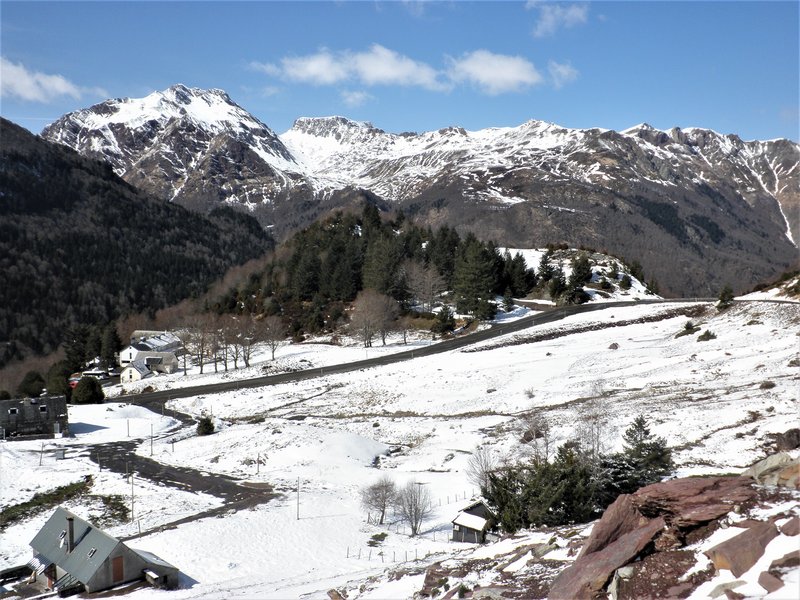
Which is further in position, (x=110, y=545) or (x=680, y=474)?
(x=680, y=474)

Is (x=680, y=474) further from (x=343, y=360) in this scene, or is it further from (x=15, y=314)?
(x=15, y=314)

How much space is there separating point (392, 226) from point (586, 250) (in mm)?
41139

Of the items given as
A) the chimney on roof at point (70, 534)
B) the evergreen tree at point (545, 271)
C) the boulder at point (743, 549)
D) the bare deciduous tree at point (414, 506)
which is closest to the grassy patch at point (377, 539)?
the bare deciduous tree at point (414, 506)

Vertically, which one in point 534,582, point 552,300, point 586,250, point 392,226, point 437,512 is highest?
point 392,226

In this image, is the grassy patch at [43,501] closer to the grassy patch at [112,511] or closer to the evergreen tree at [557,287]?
the grassy patch at [112,511]

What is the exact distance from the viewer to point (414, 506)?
32.4 meters

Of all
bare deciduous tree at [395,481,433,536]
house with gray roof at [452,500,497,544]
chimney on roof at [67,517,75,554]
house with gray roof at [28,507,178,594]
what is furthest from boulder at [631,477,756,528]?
chimney on roof at [67,517,75,554]

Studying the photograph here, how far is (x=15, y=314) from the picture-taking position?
171m

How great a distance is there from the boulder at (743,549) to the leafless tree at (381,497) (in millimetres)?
26359

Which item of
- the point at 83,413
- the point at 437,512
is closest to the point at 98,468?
the point at 83,413

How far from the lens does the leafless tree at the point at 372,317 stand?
81.2 metres

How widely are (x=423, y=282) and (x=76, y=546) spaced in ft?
221

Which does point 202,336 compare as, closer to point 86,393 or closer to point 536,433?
point 86,393

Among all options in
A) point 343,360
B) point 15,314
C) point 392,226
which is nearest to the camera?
point 343,360
